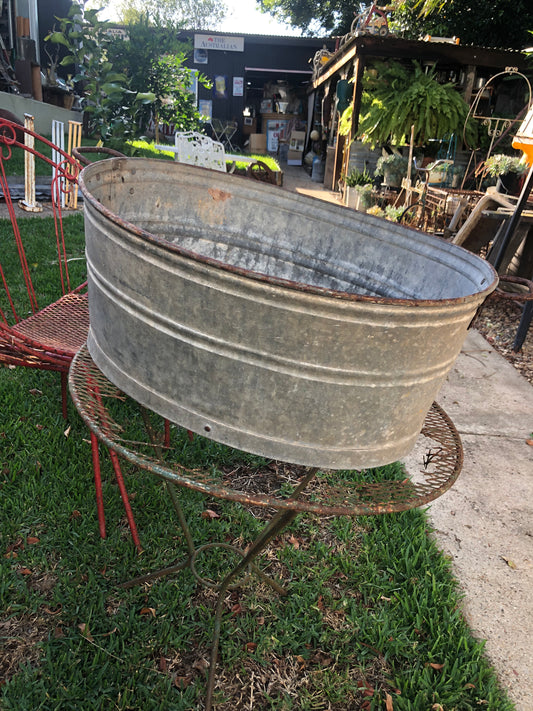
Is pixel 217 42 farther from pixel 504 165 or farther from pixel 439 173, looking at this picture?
Result: pixel 504 165

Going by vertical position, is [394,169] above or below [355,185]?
above

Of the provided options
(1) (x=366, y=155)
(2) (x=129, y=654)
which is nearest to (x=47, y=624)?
(2) (x=129, y=654)

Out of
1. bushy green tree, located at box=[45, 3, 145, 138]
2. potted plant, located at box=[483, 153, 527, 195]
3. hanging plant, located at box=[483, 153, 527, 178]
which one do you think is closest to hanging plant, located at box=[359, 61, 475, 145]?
potted plant, located at box=[483, 153, 527, 195]

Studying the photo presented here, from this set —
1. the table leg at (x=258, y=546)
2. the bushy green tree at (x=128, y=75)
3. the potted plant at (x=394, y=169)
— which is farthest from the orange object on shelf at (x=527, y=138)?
the bushy green tree at (x=128, y=75)

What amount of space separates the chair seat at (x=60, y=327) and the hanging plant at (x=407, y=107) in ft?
28.2

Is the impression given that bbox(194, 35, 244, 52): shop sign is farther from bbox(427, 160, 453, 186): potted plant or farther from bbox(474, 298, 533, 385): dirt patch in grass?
bbox(474, 298, 533, 385): dirt patch in grass

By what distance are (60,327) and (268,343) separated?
179 centimetres

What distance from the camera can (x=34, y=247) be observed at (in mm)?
5414

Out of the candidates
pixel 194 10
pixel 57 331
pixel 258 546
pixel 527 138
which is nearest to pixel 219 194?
pixel 258 546

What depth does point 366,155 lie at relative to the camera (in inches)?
458

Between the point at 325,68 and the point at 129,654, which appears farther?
the point at 325,68

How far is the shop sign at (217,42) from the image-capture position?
2070 cm

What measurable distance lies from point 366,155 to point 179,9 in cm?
4243

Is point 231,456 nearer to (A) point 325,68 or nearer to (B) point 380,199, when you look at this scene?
(B) point 380,199
